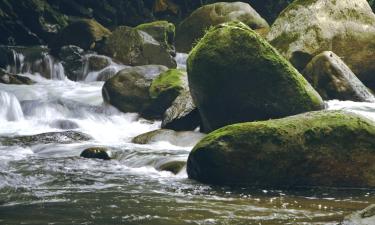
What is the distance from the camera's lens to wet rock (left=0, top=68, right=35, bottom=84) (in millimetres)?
16688

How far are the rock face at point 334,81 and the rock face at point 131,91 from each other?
13.6 ft

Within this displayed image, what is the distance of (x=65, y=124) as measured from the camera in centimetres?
1337

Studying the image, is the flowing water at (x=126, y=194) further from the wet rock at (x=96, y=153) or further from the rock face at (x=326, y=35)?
the rock face at (x=326, y=35)

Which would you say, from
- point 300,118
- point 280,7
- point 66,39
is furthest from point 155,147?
point 280,7

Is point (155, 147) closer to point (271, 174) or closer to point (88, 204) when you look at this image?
point (271, 174)

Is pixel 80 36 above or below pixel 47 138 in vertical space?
above

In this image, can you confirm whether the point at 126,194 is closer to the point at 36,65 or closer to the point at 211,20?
the point at 36,65

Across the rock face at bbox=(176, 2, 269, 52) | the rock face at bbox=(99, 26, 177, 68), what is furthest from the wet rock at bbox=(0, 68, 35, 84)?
the rock face at bbox=(176, 2, 269, 52)

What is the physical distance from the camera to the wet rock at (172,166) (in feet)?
28.1

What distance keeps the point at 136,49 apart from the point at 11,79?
4255 mm

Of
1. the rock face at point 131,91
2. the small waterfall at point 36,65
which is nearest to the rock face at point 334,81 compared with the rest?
the rock face at point 131,91

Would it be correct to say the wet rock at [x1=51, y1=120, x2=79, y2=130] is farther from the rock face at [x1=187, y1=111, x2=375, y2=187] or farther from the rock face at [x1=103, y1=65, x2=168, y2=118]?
the rock face at [x1=187, y1=111, x2=375, y2=187]

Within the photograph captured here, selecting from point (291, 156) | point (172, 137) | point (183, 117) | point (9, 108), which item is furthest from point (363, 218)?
point (9, 108)

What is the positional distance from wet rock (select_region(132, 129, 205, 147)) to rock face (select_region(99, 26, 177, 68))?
7.40 m
